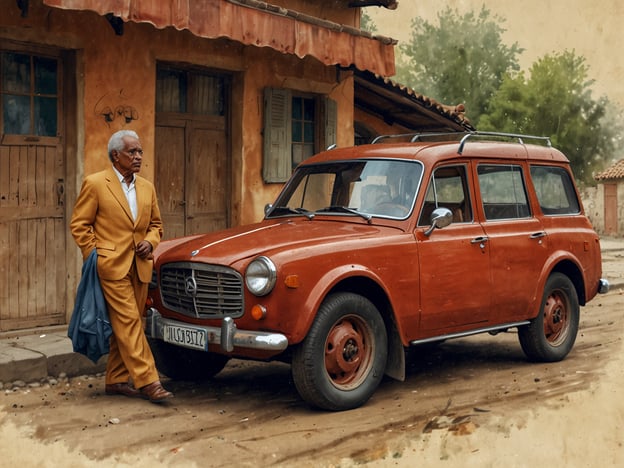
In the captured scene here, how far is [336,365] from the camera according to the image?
5703mm

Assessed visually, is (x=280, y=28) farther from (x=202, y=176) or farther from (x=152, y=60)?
(x=202, y=176)

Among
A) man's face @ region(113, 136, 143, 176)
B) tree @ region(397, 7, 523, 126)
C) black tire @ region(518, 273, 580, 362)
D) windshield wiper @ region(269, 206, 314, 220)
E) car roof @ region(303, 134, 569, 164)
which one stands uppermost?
tree @ region(397, 7, 523, 126)

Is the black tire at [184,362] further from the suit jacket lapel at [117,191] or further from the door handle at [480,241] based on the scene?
the door handle at [480,241]

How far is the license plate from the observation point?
5.63 meters

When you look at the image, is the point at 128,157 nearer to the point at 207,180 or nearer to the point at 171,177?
the point at 171,177

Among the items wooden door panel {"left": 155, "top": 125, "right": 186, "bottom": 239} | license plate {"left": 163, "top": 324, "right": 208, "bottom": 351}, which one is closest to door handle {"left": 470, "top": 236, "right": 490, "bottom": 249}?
license plate {"left": 163, "top": 324, "right": 208, "bottom": 351}

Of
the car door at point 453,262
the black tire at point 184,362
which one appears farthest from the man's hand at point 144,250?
the car door at point 453,262

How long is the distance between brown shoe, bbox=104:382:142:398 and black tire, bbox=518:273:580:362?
331 centimetres

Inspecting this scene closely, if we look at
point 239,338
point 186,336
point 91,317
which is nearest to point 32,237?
point 91,317

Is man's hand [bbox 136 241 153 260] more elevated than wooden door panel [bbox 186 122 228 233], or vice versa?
wooden door panel [bbox 186 122 228 233]

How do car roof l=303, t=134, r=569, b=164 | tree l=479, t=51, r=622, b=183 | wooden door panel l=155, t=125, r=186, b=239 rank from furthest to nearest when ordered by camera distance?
1. tree l=479, t=51, r=622, b=183
2. wooden door panel l=155, t=125, r=186, b=239
3. car roof l=303, t=134, r=569, b=164

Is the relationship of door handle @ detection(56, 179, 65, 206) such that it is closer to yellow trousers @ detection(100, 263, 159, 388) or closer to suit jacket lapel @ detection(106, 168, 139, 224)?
suit jacket lapel @ detection(106, 168, 139, 224)

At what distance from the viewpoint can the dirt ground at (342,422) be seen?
4676 mm

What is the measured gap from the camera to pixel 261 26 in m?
8.84
